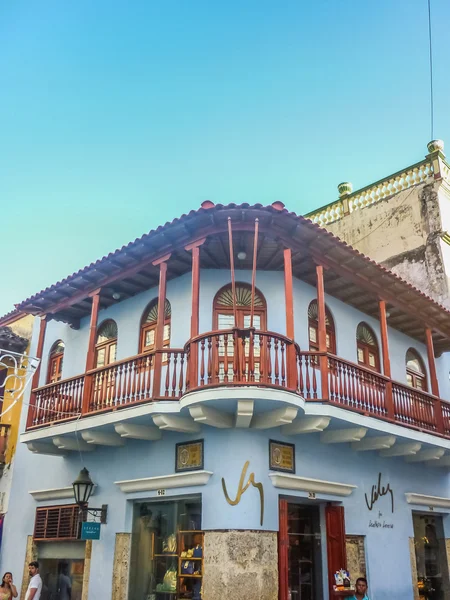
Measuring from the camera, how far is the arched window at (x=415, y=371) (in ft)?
47.9

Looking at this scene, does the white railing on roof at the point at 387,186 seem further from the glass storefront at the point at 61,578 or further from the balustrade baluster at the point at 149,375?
the glass storefront at the point at 61,578

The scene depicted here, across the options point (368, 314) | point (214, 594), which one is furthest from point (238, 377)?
point (368, 314)

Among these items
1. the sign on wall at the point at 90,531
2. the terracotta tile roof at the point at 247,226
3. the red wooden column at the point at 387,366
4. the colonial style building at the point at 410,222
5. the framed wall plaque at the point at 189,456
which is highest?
the colonial style building at the point at 410,222

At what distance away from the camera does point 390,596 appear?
1173 cm

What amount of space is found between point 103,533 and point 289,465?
391 centimetres

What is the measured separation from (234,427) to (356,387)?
246 centimetres

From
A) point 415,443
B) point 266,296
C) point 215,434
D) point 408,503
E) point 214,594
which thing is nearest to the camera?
point 214,594

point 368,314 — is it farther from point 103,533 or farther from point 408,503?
point 103,533

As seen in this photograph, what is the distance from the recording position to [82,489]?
1140cm

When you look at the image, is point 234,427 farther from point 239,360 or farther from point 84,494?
point 84,494

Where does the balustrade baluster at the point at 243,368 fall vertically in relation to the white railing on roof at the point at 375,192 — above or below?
below

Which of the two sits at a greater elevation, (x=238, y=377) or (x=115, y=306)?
(x=115, y=306)

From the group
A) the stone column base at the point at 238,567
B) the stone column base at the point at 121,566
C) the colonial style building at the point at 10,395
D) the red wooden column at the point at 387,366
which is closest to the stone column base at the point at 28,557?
the colonial style building at the point at 10,395

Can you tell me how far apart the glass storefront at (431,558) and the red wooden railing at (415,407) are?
242 cm
